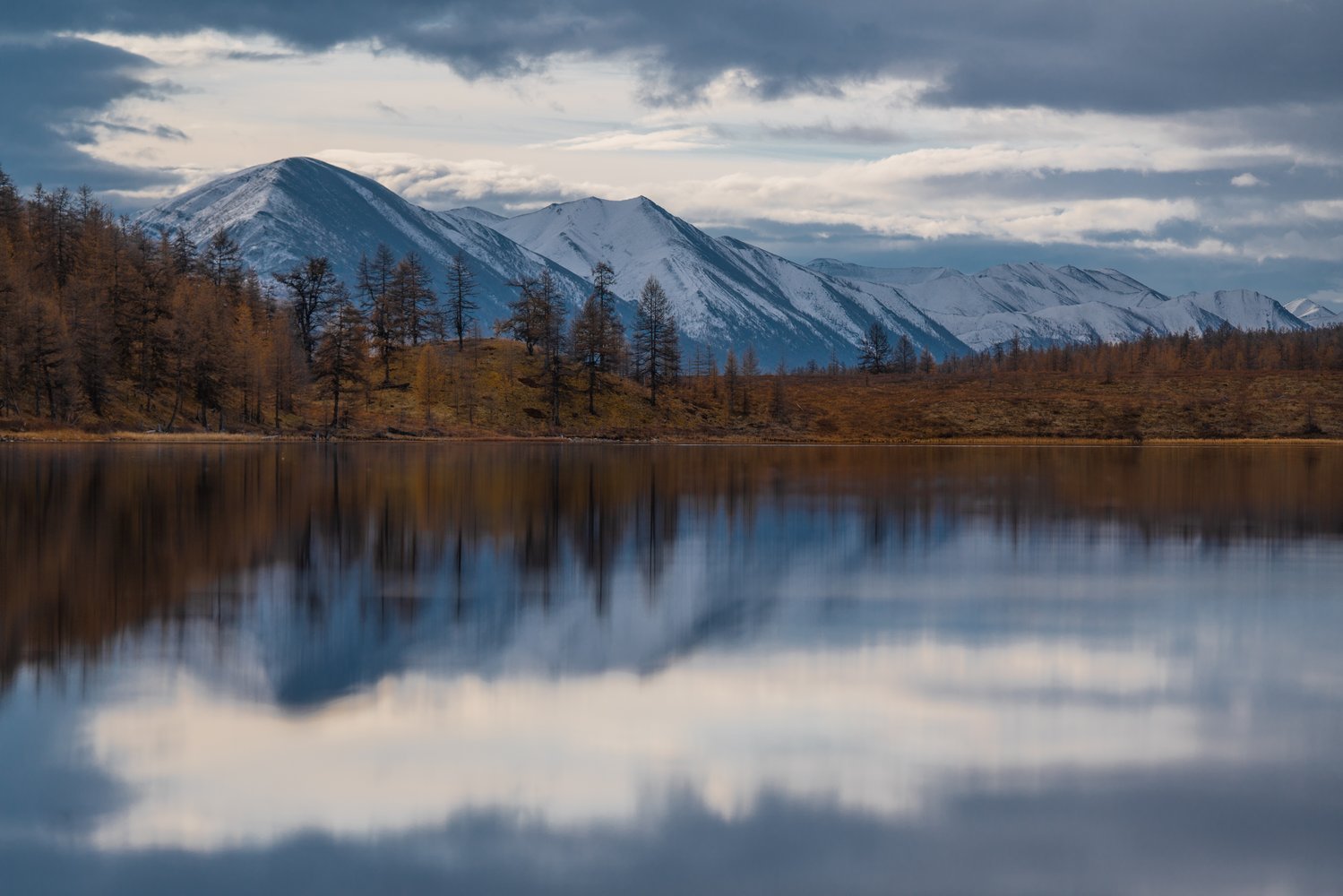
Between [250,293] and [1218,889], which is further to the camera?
[250,293]

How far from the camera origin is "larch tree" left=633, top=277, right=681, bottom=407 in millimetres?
163375

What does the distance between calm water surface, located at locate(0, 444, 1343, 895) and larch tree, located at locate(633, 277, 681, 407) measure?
404 feet

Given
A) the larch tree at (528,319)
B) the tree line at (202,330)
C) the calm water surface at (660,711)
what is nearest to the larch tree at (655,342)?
the tree line at (202,330)

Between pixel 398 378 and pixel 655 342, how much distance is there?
112 ft

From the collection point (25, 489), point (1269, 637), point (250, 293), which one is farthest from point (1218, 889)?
point (250, 293)

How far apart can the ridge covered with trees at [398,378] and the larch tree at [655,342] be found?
1.47ft

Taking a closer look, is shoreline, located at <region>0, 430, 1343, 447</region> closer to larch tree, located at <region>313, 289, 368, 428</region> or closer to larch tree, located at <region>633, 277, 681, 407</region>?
larch tree, located at <region>313, 289, 368, 428</region>

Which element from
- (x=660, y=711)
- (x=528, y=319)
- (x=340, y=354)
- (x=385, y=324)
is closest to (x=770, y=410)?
(x=528, y=319)

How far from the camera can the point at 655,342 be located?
163750 mm

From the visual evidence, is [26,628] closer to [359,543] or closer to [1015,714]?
[359,543]

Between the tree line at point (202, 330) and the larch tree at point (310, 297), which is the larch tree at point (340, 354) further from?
the larch tree at point (310, 297)

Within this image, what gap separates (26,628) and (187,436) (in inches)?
3994

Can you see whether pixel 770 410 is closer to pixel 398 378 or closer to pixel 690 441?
pixel 690 441

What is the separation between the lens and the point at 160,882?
1164cm
